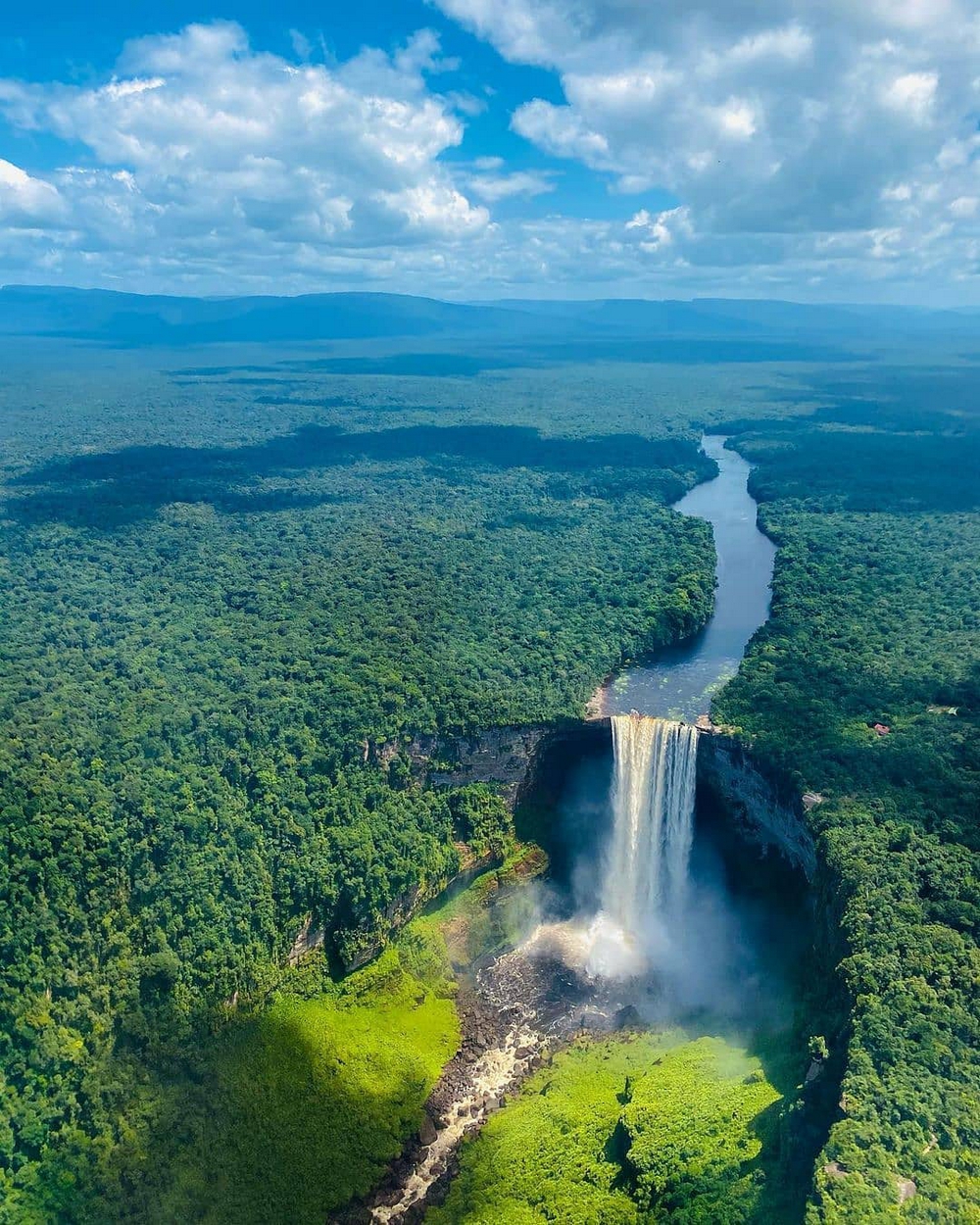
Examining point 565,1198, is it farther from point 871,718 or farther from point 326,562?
point 326,562

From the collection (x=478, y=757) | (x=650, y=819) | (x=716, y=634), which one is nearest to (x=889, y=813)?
(x=650, y=819)

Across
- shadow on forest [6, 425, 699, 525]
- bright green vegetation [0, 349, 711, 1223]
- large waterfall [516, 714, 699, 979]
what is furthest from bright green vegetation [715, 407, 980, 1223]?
shadow on forest [6, 425, 699, 525]

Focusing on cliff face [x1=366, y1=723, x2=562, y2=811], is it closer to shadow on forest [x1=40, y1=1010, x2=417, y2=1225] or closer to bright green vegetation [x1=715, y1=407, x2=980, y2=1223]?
bright green vegetation [x1=715, y1=407, x2=980, y2=1223]

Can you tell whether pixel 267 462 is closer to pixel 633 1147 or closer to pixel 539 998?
pixel 539 998

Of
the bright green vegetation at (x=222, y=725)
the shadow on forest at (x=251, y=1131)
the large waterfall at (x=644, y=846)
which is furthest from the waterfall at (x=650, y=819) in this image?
the shadow on forest at (x=251, y=1131)

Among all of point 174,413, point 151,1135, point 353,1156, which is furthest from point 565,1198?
point 174,413

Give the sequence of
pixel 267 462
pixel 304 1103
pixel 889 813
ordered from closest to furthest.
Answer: pixel 304 1103 → pixel 889 813 → pixel 267 462

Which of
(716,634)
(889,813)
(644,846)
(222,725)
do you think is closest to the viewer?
(889,813)

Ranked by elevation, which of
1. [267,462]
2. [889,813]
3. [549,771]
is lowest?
[549,771]
